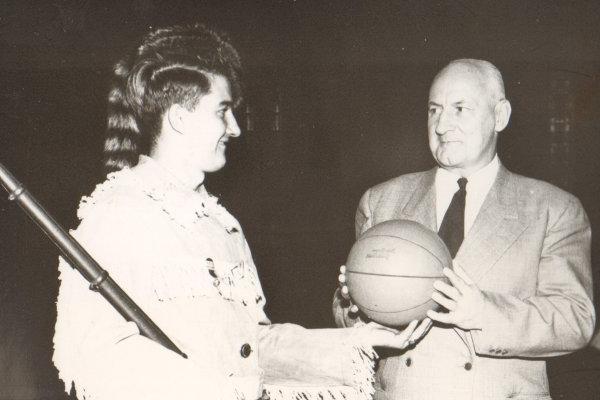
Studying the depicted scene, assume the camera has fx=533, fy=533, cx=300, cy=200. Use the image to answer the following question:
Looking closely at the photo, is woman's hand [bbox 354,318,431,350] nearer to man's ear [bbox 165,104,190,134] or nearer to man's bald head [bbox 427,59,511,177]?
man's bald head [bbox 427,59,511,177]

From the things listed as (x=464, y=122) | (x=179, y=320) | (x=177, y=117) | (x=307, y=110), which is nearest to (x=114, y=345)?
(x=179, y=320)

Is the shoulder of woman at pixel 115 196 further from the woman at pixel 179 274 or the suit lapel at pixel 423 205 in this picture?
the suit lapel at pixel 423 205

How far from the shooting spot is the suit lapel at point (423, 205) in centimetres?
226

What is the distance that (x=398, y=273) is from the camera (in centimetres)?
186

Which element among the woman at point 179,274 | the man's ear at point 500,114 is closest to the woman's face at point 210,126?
the woman at point 179,274

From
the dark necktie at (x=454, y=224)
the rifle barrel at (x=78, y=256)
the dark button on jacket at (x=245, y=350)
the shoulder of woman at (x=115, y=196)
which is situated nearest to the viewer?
the rifle barrel at (x=78, y=256)

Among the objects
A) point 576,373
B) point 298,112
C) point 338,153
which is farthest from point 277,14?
point 576,373

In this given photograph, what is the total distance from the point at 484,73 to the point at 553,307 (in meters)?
1.01

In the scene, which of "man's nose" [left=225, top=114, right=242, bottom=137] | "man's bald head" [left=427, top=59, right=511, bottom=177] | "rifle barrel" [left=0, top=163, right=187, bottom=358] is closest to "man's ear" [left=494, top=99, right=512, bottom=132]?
"man's bald head" [left=427, top=59, right=511, bottom=177]

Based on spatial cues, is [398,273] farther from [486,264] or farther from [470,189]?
[470,189]

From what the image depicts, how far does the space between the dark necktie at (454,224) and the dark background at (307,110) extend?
3.01 m

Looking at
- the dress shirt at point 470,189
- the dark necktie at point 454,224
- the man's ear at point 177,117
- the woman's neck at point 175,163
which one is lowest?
the dark necktie at point 454,224

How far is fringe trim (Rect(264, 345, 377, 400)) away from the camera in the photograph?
5.57 ft

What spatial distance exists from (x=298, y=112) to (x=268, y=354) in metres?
4.88
